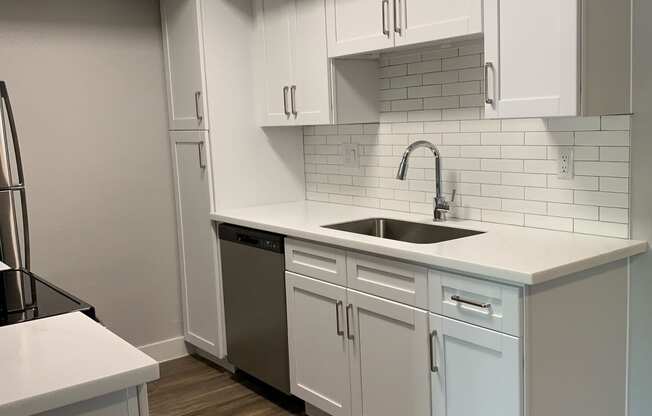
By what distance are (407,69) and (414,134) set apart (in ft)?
1.01

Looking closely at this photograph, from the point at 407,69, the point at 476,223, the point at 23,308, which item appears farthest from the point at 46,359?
the point at 407,69

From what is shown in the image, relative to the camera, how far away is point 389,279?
2.56m

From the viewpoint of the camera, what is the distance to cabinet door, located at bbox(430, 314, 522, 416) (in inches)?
83.0

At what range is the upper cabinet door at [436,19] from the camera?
245 cm

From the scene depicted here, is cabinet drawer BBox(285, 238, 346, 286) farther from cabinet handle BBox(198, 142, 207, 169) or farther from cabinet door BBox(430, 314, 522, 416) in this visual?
cabinet handle BBox(198, 142, 207, 169)

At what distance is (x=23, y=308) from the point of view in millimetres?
1833

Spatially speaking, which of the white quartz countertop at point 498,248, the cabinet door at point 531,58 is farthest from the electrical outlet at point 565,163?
the cabinet door at point 531,58

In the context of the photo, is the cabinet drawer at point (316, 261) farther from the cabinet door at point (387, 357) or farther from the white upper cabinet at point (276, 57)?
the white upper cabinet at point (276, 57)

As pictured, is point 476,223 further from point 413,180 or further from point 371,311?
point 371,311

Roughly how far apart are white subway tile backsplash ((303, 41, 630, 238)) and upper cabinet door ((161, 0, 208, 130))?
71cm

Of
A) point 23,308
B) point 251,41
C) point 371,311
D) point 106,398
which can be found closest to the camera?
point 106,398

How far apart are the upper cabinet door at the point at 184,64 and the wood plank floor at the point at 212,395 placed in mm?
1383

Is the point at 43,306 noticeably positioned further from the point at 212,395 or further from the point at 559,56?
the point at 212,395

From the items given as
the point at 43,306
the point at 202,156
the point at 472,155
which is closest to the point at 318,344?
the point at 472,155
